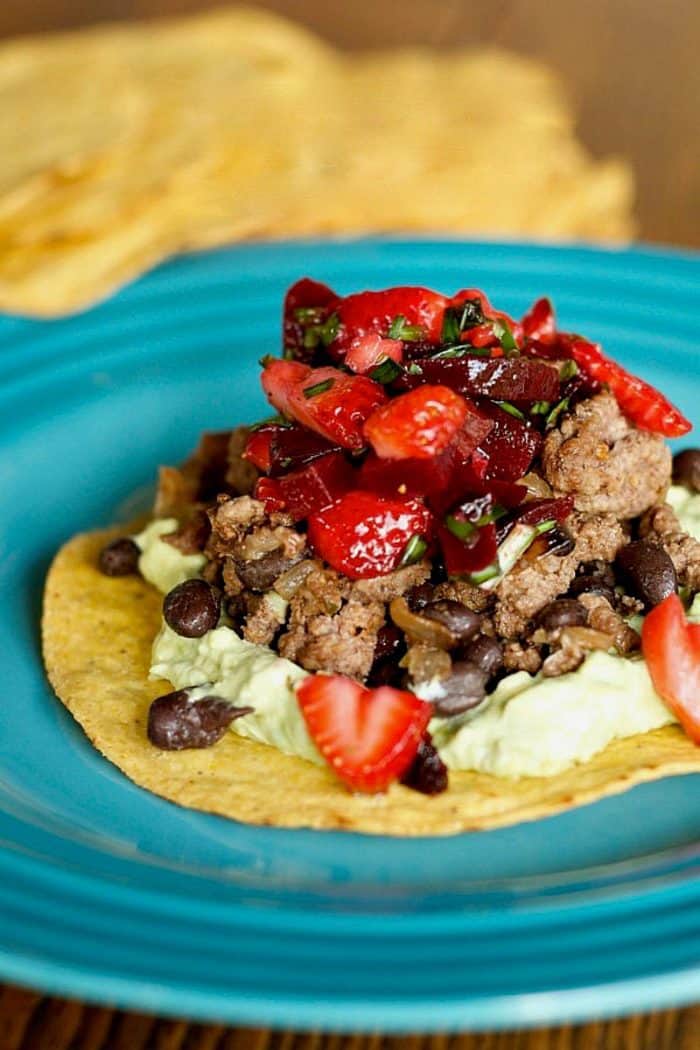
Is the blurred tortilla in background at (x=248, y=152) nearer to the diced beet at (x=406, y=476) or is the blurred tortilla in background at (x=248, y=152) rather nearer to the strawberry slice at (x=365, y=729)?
the diced beet at (x=406, y=476)

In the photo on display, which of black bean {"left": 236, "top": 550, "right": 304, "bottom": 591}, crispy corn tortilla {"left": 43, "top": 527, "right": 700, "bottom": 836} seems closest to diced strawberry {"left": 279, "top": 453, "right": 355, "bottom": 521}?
black bean {"left": 236, "top": 550, "right": 304, "bottom": 591}

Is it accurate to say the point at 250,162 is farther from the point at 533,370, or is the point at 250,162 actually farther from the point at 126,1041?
the point at 126,1041


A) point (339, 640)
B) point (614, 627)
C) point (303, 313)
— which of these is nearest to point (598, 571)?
point (614, 627)

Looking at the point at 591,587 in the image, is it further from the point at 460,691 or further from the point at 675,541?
the point at 460,691

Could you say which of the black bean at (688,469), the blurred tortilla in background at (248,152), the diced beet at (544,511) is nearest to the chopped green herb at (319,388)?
the diced beet at (544,511)

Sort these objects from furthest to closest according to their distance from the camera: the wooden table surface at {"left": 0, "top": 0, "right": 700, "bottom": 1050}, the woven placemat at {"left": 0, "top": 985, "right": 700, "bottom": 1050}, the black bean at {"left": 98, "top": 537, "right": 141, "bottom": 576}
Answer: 1. the wooden table surface at {"left": 0, "top": 0, "right": 700, "bottom": 1050}
2. the black bean at {"left": 98, "top": 537, "right": 141, "bottom": 576}
3. the woven placemat at {"left": 0, "top": 985, "right": 700, "bottom": 1050}

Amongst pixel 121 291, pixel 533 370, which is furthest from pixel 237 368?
pixel 533 370

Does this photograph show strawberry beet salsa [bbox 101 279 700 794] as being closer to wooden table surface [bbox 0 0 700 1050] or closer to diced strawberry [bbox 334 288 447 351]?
diced strawberry [bbox 334 288 447 351]
